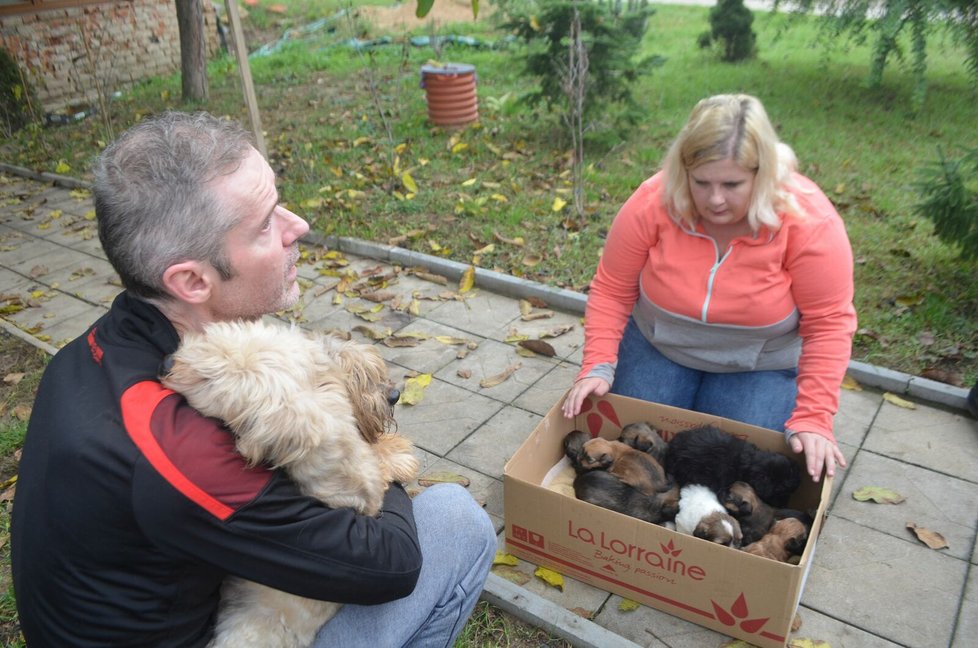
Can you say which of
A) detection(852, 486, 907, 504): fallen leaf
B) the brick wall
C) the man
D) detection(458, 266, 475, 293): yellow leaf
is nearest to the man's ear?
the man

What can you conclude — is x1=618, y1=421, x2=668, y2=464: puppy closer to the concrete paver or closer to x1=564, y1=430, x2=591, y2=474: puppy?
x1=564, y1=430, x2=591, y2=474: puppy

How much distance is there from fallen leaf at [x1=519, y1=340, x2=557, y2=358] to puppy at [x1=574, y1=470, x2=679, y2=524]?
1387 millimetres

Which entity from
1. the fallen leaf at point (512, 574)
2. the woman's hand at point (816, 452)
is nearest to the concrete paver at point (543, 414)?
the fallen leaf at point (512, 574)

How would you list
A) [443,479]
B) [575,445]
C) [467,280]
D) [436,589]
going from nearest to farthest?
[436,589] → [575,445] → [443,479] → [467,280]

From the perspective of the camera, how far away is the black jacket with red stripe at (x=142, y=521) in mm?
1353

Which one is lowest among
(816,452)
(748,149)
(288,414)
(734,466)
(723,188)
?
(734,466)

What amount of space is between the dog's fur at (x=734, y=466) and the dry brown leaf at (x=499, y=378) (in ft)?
4.36

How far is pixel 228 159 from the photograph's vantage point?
1.68 meters

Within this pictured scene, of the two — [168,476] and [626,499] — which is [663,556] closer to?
[626,499]

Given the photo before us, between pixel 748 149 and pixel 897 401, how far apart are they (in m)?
1.84

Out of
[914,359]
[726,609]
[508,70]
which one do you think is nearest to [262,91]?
[508,70]

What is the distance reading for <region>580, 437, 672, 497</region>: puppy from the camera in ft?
9.15

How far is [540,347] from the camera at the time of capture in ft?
13.5

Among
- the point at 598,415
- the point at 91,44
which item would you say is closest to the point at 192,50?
the point at 91,44
